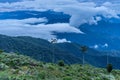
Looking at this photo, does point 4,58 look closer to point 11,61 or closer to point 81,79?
point 11,61

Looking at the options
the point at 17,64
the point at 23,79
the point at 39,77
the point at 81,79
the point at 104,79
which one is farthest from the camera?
the point at 104,79

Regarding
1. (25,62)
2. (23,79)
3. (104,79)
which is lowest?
(104,79)

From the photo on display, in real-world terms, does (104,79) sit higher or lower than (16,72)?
lower

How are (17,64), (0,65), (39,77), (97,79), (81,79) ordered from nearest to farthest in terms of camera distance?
(39,77)
(0,65)
(17,64)
(81,79)
(97,79)

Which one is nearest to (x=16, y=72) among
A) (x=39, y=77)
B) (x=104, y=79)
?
(x=39, y=77)

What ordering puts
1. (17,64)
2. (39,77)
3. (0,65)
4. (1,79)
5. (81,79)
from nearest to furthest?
1. (1,79)
2. (39,77)
3. (0,65)
4. (17,64)
5. (81,79)

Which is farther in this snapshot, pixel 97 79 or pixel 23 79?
pixel 97 79

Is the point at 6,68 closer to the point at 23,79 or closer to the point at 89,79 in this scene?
the point at 23,79

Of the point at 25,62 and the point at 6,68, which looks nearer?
the point at 6,68

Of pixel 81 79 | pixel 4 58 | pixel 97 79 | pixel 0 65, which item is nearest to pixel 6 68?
pixel 0 65
